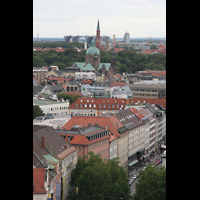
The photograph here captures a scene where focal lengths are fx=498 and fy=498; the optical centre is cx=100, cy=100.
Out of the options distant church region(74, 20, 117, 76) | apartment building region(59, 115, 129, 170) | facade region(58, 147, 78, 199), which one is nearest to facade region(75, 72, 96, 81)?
distant church region(74, 20, 117, 76)

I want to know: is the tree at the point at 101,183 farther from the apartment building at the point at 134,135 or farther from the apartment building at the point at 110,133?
the apartment building at the point at 134,135

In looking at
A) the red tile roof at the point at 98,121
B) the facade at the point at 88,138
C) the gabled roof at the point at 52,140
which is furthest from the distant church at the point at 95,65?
the gabled roof at the point at 52,140

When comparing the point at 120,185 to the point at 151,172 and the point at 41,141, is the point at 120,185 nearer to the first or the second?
the point at 151,172

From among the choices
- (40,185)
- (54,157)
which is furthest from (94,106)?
(40,185)

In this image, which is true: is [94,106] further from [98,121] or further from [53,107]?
[98,121]
